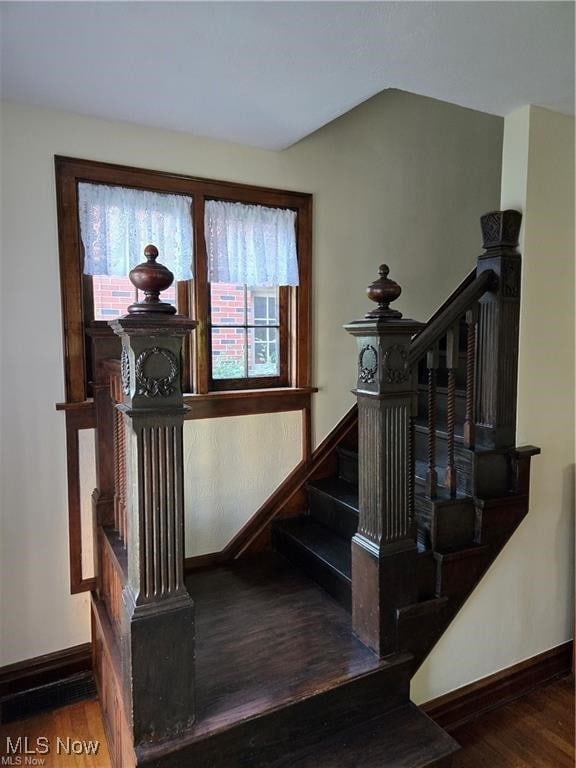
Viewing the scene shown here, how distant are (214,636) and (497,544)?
132cm

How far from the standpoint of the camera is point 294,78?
191 centimetres

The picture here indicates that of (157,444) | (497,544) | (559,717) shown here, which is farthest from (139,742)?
(559,717)

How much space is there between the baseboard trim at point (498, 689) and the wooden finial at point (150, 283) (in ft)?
6.71

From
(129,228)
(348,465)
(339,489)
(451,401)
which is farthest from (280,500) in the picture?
(129,228)

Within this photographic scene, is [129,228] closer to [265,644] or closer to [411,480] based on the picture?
[411,480]

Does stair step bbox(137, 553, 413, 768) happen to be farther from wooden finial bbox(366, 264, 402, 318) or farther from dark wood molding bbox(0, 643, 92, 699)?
wooden finial bbox(366, 264, 402, 318)

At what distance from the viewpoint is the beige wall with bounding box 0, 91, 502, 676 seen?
7.22 ft

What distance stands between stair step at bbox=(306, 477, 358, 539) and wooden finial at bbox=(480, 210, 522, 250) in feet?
4.74

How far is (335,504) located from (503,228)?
160 centimetres

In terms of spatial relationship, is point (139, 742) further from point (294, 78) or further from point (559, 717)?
point (294, 78)

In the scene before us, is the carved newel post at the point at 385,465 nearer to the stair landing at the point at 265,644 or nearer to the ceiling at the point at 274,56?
the stair landing at the point at 265,644

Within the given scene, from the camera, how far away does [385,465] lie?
187 centimetres

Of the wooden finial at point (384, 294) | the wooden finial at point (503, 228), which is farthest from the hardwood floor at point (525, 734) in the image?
the wooden finial at point (503, 228)

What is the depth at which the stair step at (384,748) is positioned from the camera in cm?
165
